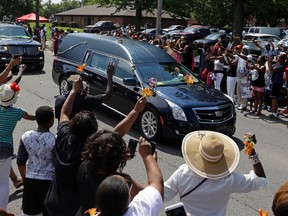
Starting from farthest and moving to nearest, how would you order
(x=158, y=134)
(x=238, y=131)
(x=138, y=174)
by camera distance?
(x=238, y=131), (x=158, y=134), (x=138, y=174)

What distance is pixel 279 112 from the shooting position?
11.2 metres

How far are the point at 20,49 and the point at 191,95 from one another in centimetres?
1025

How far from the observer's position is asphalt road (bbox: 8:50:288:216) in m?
5.39

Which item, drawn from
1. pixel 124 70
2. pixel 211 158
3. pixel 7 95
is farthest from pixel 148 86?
pixel 211 158

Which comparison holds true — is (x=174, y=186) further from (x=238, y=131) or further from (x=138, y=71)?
(x=238, y=131)

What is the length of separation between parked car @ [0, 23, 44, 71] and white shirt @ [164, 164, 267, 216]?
1369 centimetres

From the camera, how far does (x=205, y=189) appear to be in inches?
113

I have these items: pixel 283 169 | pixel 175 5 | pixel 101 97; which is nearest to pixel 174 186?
pixel 101 97

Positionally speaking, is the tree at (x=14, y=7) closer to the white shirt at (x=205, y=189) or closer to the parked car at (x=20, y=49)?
the parked car at (x=20, y=49)

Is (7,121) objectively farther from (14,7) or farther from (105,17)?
(105,17)

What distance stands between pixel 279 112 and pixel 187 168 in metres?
9.00

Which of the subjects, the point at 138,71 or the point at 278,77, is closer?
the point at 138,71

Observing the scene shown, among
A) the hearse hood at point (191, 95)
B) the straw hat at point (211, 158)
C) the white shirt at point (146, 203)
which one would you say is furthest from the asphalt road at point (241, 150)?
the white shirt at point (146, 203)

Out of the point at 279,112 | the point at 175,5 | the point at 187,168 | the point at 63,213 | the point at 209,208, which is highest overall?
the point at 175,5
